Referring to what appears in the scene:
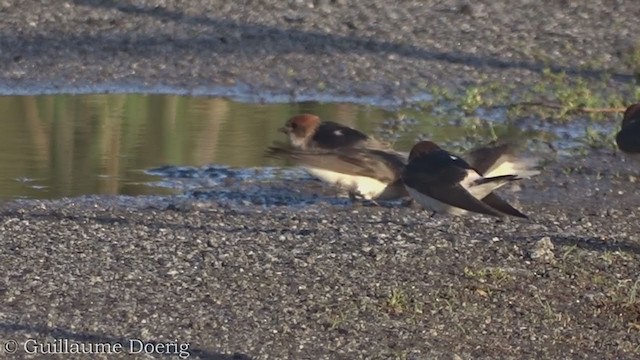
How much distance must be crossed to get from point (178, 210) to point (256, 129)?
9.53ft

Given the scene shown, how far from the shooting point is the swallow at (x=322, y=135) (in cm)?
1057

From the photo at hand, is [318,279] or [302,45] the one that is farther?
[302,45]

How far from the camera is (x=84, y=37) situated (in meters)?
15.4

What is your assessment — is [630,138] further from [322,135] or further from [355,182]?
[322,135]

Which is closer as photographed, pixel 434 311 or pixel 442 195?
pixel 434 311

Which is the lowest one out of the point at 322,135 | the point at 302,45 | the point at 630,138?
the point at 302,45

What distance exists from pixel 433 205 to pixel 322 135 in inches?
73.0

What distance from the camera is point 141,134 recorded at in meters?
12.1

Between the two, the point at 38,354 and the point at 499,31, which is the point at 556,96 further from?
the point at 38,354

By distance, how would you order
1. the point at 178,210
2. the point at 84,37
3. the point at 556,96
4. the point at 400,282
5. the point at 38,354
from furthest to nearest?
1. the point at 84,37
2. the point at 556,96
3. the point at 178,210
4. the point at 400,282
5. the point at 38,354

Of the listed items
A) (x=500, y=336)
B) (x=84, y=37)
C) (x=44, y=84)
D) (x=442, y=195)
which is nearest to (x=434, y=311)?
(x=500, y=336)

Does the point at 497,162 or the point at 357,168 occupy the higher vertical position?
the point at 497,162

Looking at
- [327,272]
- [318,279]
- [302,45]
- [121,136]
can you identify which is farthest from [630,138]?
[302,45]

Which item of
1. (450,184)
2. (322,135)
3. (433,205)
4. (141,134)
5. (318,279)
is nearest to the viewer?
(318,279)
